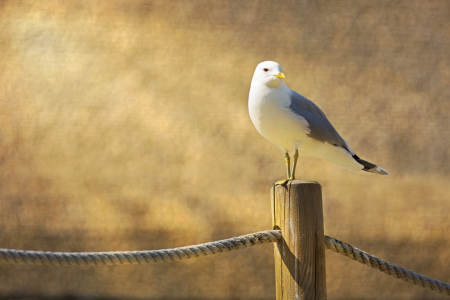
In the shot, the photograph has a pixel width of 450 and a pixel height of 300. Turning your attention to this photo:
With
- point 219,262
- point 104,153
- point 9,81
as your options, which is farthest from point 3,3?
point 219,262

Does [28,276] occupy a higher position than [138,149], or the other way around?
[138,149]

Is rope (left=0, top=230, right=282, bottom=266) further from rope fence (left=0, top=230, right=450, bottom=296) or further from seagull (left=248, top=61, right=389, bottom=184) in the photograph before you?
seagull (left=248, top=61, right=389, bottom=184)

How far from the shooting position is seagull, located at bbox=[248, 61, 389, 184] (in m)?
1.40

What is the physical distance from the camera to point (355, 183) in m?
2.95

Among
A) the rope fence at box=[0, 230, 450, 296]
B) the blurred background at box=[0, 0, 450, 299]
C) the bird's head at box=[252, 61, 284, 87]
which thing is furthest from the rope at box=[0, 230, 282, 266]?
the blurred background at box=[0, 0, 450, 299]

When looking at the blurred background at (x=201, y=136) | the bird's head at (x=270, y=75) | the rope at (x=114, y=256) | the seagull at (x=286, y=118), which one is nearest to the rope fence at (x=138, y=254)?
the rope at (x=114, y=256)

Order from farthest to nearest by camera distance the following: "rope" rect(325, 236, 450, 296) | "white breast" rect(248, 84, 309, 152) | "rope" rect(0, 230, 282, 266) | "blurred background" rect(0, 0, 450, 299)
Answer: "blurred background" rect(0, 0, 450, 299), "white breast" rect(248, 84, 309, 152), "rope" rect(325, 236, 450, 296), "rope" rect(0, 230, 282, 266)

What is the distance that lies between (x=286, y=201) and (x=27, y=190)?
7.71 ft

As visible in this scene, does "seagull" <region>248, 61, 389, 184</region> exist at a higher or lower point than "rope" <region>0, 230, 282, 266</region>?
higher

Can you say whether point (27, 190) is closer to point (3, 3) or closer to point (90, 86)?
point (90, 86)

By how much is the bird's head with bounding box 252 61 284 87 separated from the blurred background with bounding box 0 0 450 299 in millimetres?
1505

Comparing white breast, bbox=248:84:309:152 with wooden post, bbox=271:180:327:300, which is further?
white breast, bbox=248:84:309:152

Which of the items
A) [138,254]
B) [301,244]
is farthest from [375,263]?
[138,254]

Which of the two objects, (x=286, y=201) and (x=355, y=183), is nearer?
(x=286, y=201)
